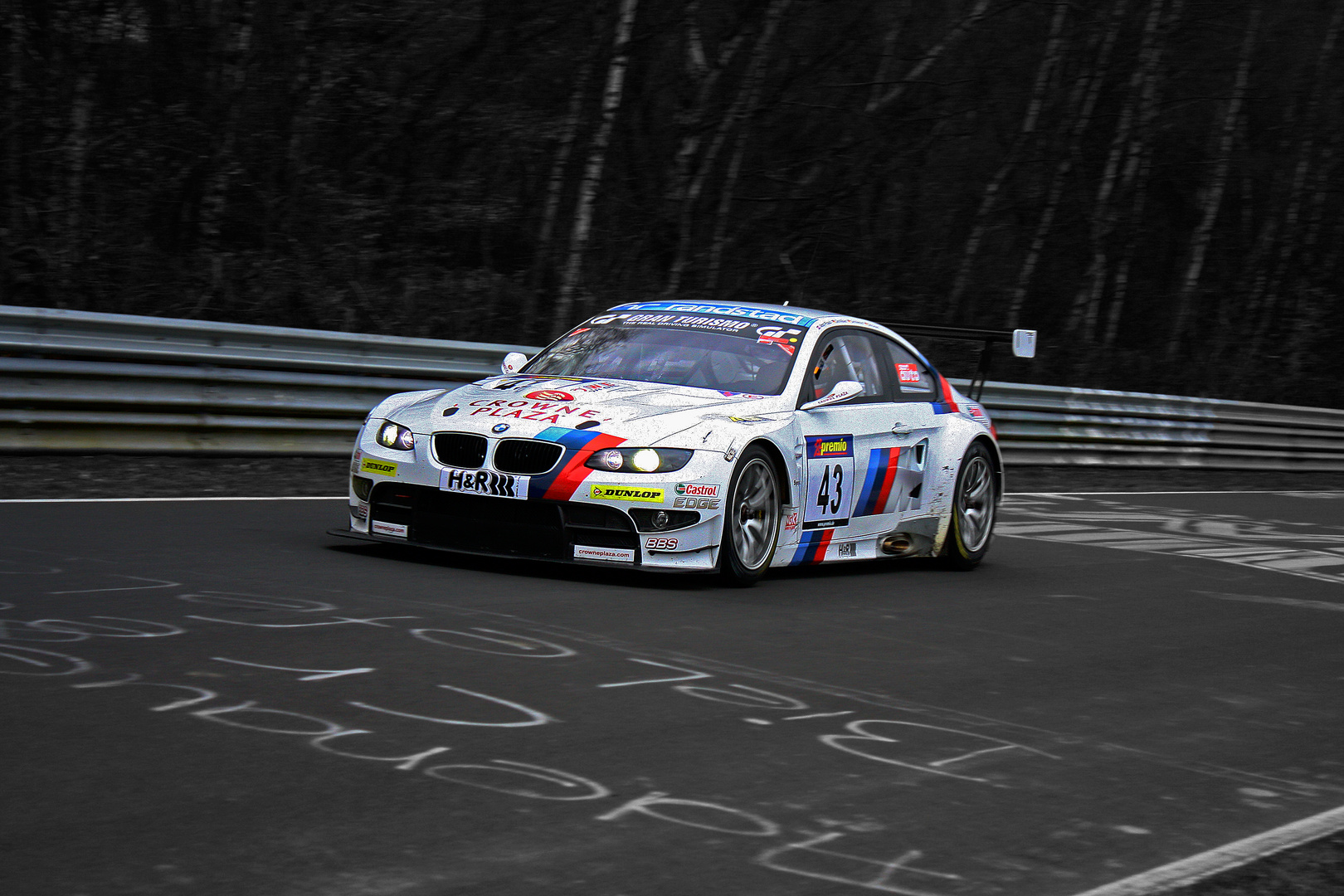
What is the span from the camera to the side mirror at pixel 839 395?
8.85 meters

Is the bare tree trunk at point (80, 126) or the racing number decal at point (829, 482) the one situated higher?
the bare tree trunk at point (80, 126)

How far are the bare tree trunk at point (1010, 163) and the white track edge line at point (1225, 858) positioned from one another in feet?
77.4

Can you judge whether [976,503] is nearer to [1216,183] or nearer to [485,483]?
[485,483]

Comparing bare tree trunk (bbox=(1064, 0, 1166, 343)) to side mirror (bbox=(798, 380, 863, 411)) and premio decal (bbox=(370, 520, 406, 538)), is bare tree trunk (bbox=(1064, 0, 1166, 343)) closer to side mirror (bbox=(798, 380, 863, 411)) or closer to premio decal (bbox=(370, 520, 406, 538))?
side mirror (bbox=(798, 380, 863, 411))

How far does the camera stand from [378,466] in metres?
8.16

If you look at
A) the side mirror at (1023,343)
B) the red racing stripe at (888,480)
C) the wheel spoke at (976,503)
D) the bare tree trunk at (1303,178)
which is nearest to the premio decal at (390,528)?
the red racing stripe at (888,480)

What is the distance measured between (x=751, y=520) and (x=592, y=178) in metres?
10.3

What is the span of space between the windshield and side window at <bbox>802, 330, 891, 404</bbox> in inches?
6.3

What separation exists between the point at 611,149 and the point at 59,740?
2183cm

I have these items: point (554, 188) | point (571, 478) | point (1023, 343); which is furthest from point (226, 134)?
point (571, 478)

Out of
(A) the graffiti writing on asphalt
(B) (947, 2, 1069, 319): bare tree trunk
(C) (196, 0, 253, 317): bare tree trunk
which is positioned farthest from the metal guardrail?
(B) (947, 2, 1069, 319): bare tree trunk

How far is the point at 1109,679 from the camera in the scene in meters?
6.48

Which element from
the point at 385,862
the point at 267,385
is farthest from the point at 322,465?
the point at 385,862

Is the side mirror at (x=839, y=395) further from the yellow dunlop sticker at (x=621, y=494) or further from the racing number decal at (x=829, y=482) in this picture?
the yellow dunlop sticker at (x=621, y=494)
